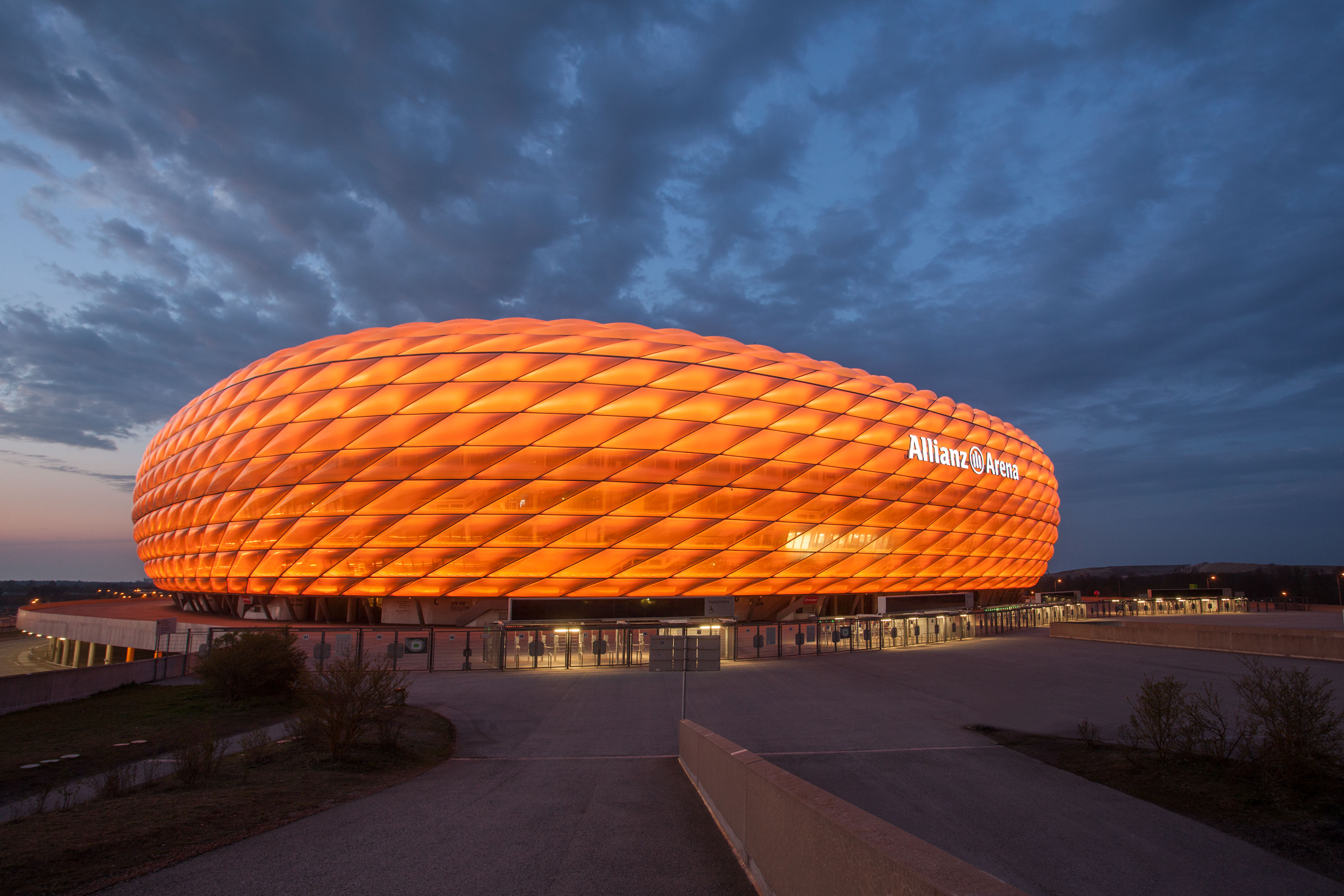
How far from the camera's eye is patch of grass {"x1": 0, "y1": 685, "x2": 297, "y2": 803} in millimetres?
9391

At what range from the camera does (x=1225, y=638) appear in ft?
78.2

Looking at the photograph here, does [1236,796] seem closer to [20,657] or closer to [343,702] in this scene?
[343,702]

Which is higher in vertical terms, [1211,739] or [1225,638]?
[1211,739]

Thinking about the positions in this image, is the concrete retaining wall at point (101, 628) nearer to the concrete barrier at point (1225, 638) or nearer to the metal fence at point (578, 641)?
the metal fence at point (578, 641)

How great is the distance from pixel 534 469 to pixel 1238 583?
465 feet

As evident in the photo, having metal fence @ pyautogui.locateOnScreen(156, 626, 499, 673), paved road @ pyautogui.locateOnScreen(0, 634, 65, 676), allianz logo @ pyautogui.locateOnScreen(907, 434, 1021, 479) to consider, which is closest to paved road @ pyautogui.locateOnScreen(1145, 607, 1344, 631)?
allianz logo @ pyautogui.locateOnScreen(907, 434, 1021, 479)

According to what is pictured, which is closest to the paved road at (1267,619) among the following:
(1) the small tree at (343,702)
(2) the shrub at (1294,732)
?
(2) the shrub at (1294,732)

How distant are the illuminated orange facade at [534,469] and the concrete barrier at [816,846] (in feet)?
80.4

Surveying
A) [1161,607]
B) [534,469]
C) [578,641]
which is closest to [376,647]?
[578,641]

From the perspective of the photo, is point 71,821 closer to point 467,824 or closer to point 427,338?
point 467,824

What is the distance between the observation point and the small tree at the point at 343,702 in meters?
9.41

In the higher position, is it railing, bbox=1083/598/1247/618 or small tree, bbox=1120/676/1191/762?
small tree, bbox=1120/676/1191/762

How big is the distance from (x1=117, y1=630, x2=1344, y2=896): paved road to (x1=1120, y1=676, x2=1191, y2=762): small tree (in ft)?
4.41

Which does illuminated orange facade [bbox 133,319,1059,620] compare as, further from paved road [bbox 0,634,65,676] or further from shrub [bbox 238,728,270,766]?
shrub [bbox 238,728,270,766]
